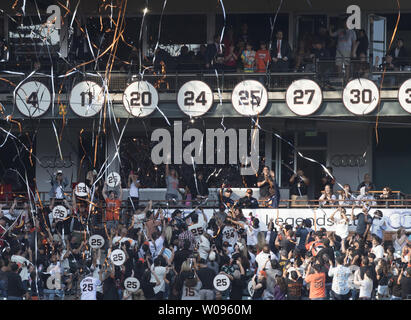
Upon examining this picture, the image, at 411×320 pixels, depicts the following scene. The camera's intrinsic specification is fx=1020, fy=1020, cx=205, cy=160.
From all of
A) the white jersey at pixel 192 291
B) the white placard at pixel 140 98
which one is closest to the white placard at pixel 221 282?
the white jersey at pixel 192 291

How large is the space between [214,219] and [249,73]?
505 cm

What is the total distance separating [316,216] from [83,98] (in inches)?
239

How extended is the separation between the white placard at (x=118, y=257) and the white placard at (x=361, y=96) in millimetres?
7399

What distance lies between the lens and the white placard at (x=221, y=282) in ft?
57.5

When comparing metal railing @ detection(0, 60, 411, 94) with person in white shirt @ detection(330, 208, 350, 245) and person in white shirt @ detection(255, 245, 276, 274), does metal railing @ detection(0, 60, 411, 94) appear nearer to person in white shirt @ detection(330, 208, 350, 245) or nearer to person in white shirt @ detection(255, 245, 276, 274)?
person in white shirt @ detection(330, 208, 350, 245)

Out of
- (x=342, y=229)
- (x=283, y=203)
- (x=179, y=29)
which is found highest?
(x=179, y=29)

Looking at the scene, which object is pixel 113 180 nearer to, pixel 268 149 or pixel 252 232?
pixel 252 232

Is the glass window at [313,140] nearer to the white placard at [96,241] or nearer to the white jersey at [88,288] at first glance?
the white placard at [96,241]

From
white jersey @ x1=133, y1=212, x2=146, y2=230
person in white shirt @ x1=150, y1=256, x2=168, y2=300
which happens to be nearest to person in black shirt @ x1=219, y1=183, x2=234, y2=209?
white jersey @ x1=133, y1=212, x2=146, y2=230

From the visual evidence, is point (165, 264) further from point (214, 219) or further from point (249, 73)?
point (249, 73)

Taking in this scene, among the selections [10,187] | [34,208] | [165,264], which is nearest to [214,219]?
[165,264]

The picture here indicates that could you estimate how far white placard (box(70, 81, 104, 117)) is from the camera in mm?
23516

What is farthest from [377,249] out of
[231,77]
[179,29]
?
[179,29]

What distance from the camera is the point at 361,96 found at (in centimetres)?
2322
